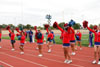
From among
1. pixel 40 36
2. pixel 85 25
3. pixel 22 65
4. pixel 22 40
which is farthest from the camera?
pixel 22 40

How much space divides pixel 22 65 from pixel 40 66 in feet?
3.34

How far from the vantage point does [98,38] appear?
745 centimetres

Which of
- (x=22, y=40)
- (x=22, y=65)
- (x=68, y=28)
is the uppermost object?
(x=68, y=28)

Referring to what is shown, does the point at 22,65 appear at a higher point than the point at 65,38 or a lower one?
lower

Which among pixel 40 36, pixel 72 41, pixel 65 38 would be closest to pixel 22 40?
pixel 40 36

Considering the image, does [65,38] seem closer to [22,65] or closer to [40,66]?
[40,66]

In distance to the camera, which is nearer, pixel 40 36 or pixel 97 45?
pixel 97 45

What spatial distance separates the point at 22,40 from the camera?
1148 cm

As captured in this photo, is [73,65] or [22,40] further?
[22,40]

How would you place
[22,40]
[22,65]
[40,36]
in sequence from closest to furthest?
[22,65], [40,36], [22,40]

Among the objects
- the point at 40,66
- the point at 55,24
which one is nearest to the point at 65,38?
the point at 55,24

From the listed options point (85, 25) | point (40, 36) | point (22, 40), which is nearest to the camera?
point (85, 25)

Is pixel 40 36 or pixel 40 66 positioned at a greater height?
pixel 40 36

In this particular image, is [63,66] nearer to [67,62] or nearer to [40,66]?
[67,62]
